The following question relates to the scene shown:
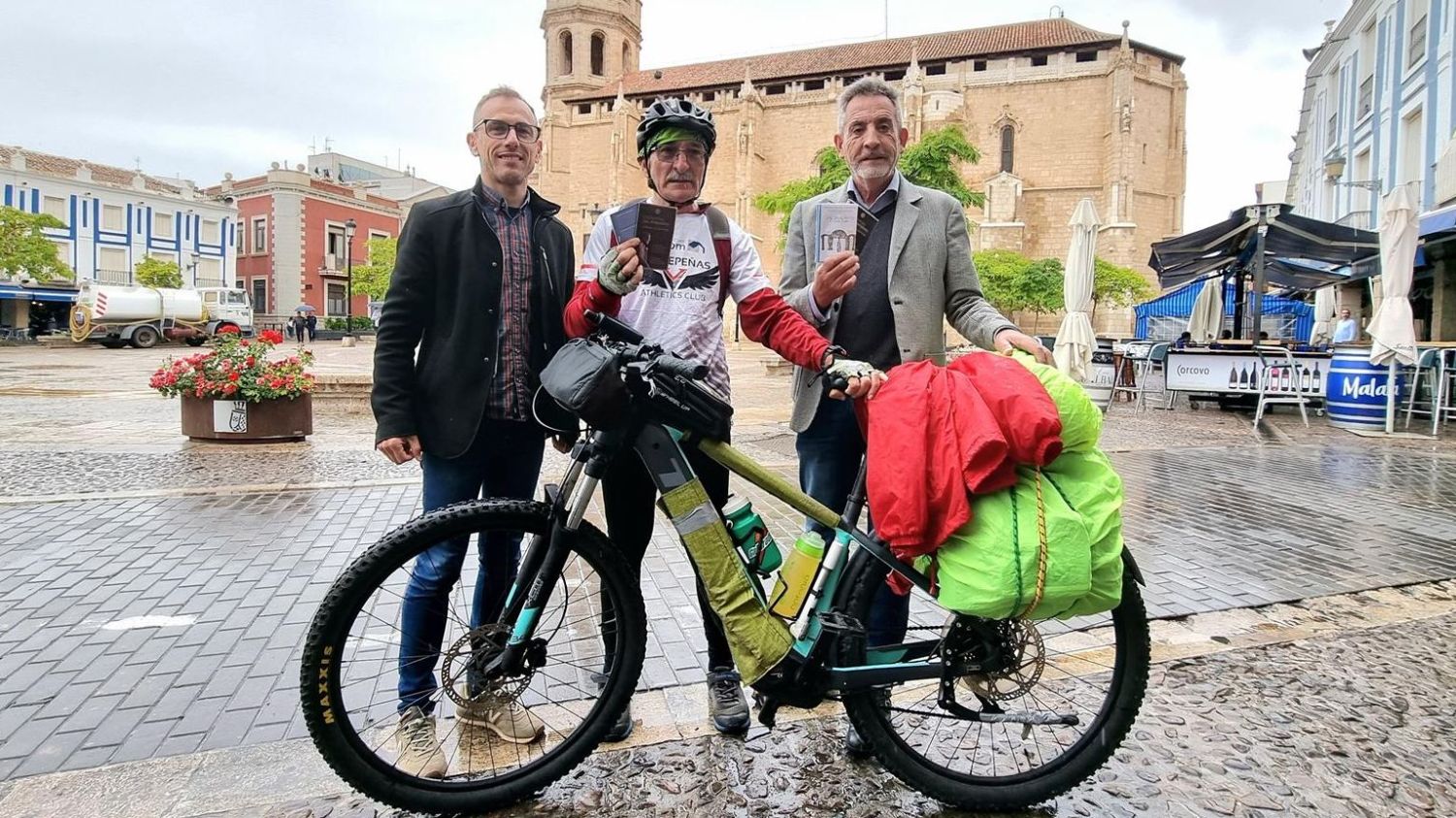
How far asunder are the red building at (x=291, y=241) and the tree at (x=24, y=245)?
51.5ft

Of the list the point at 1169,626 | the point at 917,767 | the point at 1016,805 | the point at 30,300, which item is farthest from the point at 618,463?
the point at 30,300

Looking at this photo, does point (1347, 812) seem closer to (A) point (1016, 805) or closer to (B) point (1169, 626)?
(A) point (1016, 805)

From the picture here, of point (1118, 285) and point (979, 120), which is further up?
point (979, 120)

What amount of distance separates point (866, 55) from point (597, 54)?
21.2 meters

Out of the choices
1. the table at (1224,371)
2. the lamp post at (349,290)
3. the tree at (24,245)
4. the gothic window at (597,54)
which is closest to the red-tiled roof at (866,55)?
the gothic window at (597,54)

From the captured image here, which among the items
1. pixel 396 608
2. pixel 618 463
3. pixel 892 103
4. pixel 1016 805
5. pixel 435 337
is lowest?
pixel 1016 805

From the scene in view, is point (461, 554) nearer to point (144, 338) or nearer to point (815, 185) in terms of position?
point (815, 185)

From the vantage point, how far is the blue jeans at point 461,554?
7.10 ft

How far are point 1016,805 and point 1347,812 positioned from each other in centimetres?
86

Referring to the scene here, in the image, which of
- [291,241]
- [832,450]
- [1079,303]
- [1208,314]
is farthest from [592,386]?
[291,241]

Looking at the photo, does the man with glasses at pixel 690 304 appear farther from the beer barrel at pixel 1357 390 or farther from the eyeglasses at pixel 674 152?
the beer barrel at pixel 1357 390

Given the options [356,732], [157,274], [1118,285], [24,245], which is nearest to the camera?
[356,732]

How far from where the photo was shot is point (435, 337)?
2.40 metres

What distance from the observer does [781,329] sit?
7.66ft
